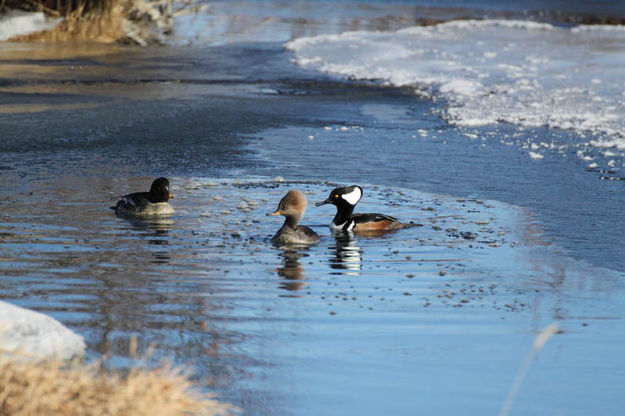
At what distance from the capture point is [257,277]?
703cm

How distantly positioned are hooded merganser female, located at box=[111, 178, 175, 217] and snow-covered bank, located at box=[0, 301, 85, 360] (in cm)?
374

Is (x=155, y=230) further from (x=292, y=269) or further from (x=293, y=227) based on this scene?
(x=292, y=269)

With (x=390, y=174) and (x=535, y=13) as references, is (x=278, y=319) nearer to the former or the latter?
(x=390, y=174)

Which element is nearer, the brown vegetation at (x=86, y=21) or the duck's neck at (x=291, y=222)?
the duck's neck at (x=291, y=222)

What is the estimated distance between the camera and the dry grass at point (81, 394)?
3.61 metres

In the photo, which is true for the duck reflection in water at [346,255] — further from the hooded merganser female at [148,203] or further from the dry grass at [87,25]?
the dry grass at [87,25]

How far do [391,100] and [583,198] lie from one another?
25.9 feet

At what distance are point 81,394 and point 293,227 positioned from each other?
4.67 m

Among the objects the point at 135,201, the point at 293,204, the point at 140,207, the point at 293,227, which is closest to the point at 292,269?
the point at 293,227

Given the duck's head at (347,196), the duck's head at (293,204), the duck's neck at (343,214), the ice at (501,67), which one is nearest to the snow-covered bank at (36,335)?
the duck's head at (293,204)

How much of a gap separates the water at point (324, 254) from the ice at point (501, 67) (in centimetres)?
82

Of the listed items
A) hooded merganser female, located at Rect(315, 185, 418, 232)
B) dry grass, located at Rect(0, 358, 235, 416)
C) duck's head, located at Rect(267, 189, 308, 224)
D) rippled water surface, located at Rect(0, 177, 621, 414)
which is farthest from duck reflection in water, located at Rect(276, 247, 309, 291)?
dry grass, located at Rect(0, 358, 235, 416)

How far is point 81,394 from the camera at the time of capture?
371 centimetres

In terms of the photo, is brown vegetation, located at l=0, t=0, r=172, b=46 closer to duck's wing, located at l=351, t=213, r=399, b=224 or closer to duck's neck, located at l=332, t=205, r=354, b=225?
duck's neck, located at l=332, t=205, r=354, b=225
